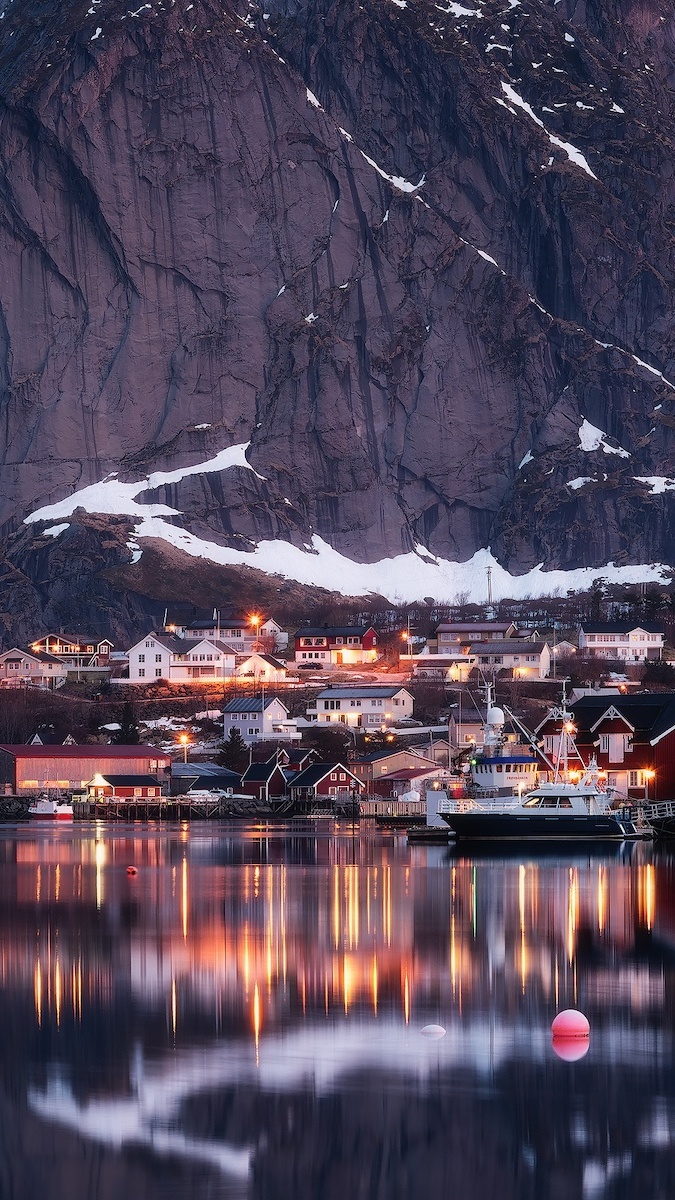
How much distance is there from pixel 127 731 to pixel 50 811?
20233 mm

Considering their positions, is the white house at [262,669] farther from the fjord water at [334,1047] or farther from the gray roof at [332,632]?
the fjord water at [334,1047]

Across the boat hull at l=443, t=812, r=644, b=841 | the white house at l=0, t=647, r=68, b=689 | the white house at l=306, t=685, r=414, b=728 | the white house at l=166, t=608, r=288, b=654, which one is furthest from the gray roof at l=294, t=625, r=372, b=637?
the boat hull at l=443, t=812, r=644, b=841

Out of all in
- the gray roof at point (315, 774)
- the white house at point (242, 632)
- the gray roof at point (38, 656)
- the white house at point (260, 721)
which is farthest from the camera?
the white house at point (242, 632)

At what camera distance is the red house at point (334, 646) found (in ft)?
504

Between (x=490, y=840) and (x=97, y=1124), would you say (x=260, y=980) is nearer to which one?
(x=97, y=1124)

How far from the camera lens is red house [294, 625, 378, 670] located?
15375 centimetres

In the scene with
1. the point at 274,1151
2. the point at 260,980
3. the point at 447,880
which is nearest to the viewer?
the point at 274,1151

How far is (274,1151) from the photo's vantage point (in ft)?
65.3

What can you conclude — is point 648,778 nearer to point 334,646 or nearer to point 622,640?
point 622,640

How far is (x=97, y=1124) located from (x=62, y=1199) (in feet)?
7.80

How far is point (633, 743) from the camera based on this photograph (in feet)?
276

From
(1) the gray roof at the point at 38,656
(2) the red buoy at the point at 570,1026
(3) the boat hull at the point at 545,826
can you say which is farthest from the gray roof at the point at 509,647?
(2) the red buoy at the point at 570,1026

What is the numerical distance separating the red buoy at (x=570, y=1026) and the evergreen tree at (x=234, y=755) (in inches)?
3520

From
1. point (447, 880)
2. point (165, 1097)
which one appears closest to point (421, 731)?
point (447, 880)
